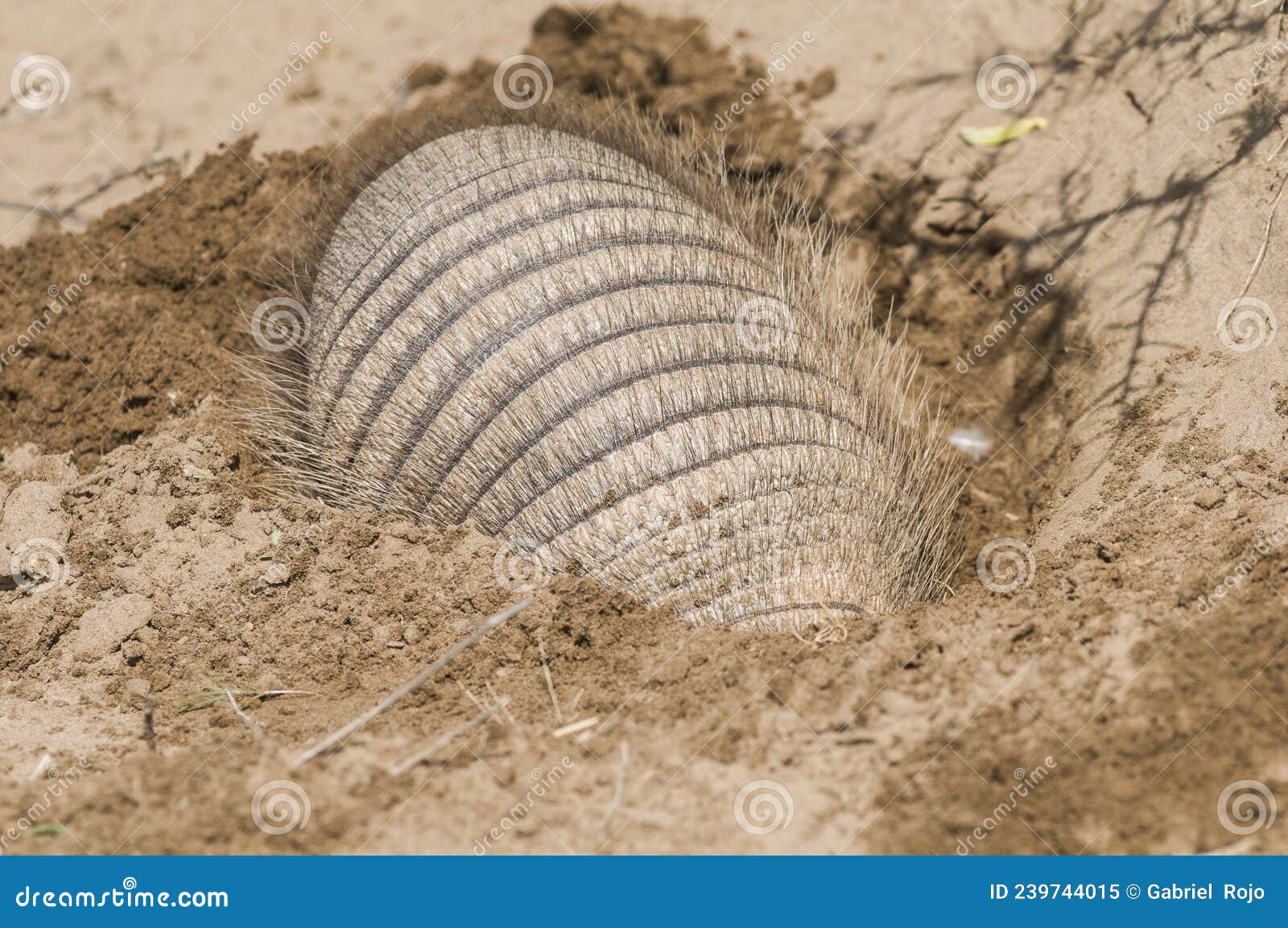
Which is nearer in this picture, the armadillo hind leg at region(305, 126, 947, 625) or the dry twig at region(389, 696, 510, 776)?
the dry twig at region(389, 696, 510, 776)

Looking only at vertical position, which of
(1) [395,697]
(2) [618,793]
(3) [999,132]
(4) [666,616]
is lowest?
(2) [618,793]

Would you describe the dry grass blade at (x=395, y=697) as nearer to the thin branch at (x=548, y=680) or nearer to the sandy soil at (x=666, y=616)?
the sandy soil at (x=666, y=616)

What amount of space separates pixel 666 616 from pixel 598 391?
0.97 metres

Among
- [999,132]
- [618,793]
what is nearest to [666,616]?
[618,793]

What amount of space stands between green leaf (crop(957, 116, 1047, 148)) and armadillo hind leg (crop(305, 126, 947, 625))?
72.7 inches

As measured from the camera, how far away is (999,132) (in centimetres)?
590

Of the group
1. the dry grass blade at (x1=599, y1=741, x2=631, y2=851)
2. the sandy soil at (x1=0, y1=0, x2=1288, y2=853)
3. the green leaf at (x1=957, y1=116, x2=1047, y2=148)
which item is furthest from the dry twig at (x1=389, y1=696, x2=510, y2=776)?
the green leaf at (x1=957, y1=116, x2=1047, y2=148)

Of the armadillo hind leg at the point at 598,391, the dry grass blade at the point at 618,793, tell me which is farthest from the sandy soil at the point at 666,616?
the armadillo hind leg at the point at 598,391

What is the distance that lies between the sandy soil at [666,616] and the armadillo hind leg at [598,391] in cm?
26

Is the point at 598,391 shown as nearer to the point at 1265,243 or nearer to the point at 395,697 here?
the point at 395,697

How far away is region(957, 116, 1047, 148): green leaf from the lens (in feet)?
19.1

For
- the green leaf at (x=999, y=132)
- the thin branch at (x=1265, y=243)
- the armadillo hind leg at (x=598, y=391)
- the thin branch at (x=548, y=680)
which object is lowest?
the thin branch at (x=548, y=680)

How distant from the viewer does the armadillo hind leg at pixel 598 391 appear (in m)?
3.89

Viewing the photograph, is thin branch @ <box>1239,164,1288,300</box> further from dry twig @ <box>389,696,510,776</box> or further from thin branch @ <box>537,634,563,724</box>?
dry twig @ <box>389,696,510,776</box>
